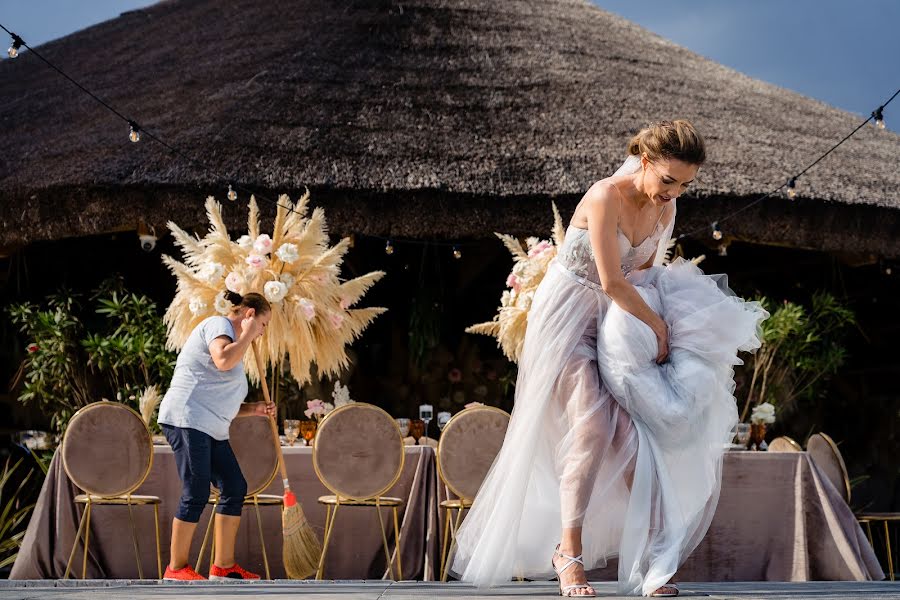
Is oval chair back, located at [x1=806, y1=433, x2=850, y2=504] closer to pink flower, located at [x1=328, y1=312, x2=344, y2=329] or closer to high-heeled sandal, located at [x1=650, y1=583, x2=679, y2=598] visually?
pink flower, located at [x1=328, y1=312, x2=344, y2=329]

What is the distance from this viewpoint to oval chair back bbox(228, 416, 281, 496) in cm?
524

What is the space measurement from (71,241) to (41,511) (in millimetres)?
4943

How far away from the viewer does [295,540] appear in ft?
17.0

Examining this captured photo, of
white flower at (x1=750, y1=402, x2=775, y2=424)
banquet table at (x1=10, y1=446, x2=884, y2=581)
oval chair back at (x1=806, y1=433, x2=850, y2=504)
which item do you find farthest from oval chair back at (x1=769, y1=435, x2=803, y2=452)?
white flower at (x1=750, y1=402, x2=775, y2=424)

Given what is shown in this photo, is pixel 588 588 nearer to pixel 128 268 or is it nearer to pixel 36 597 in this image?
pixel 36 597

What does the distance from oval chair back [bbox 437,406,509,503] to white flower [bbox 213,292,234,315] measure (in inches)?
50.3

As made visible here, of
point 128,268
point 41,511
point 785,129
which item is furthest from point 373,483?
point 785,129

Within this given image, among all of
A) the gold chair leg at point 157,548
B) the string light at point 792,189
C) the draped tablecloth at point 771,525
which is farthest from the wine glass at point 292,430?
the string light at point 792,189

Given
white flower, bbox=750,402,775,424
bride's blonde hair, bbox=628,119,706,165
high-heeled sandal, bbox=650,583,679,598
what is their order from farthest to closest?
white flower, bbox=750,402,775,424
bride's blonde hair, bbox=628,119,706,165
high-heeled sandal, bbox=650,583,679,598

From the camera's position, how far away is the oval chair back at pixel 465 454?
5250 mm

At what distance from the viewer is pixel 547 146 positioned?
27.9 ft

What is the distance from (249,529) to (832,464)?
10.0 feet

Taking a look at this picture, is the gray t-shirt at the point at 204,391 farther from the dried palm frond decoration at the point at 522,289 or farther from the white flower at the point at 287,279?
the dried palm frond decoration at the point at 522,289

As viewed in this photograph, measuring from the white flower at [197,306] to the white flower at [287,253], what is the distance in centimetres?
46
